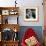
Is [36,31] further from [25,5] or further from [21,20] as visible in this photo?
[25,5]

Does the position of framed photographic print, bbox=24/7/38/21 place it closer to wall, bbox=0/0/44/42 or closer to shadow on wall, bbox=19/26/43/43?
wall, bbox=0/0/44/42

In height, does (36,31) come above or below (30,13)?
below

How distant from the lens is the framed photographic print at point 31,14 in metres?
4.84

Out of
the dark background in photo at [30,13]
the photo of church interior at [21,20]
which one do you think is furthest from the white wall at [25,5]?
the dark background in photo at [30,13]

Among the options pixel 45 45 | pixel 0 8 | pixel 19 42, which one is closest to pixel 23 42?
pixel 19 42

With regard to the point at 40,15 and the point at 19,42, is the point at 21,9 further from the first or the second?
the point at 19,42

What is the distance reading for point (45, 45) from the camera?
468 cm

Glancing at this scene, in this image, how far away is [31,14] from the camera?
488cm

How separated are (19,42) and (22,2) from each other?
126 cm

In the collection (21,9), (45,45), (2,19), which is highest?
(21,9)

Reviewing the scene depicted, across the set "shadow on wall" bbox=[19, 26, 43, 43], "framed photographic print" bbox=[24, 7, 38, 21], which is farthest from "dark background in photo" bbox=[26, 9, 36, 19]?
"shadow on wall" bbox=[19, 26, 43, 43]

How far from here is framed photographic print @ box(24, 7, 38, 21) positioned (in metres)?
4.84

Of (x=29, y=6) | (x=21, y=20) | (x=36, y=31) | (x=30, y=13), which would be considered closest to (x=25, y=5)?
(x=29, y=6)

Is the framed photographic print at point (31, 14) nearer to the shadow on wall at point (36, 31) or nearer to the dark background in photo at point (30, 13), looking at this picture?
the dark background in photo at point (30, 13)
